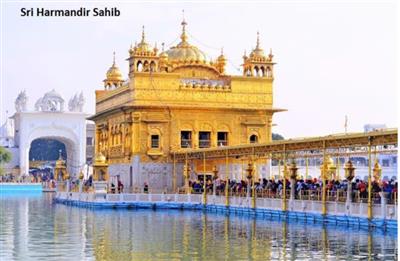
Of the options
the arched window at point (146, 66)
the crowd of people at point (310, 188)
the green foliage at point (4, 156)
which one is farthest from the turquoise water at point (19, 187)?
the crowd of people at point (310, 188)

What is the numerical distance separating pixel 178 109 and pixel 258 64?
4.46 metres

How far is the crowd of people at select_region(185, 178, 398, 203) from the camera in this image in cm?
2319

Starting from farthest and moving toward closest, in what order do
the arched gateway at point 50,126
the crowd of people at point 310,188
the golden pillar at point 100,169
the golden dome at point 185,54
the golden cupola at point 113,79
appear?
the arched gateway at point 50,126 → the golden cupola at point 113,79 → the golden dome at point 185,54 → the golden pillar at point 100,169 → the crowd of people at point 310,188

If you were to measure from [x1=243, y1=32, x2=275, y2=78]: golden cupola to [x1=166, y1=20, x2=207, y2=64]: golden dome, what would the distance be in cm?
185

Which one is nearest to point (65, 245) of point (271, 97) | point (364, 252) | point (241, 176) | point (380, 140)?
point (364, 252)

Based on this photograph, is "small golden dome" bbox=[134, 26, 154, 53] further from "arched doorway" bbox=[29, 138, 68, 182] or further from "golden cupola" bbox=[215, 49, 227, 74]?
"arched doorway" bbox=[29, 138, 68, 182]

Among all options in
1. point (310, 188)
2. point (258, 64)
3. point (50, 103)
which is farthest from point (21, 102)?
point (310, 188)

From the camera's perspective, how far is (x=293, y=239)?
806 inches

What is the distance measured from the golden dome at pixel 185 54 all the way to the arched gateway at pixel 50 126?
27831mm

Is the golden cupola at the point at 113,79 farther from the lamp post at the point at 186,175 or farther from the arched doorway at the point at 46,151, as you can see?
the arched doorway at the point at 46,151

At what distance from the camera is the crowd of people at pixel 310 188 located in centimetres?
2319

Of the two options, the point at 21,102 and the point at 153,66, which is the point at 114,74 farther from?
the point at 21,102

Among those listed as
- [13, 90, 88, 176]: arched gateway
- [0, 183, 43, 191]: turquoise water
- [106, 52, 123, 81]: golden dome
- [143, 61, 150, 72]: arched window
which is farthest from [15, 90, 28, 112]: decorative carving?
[143, 61, 150, 72]: arched window

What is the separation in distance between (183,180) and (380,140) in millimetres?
17272
